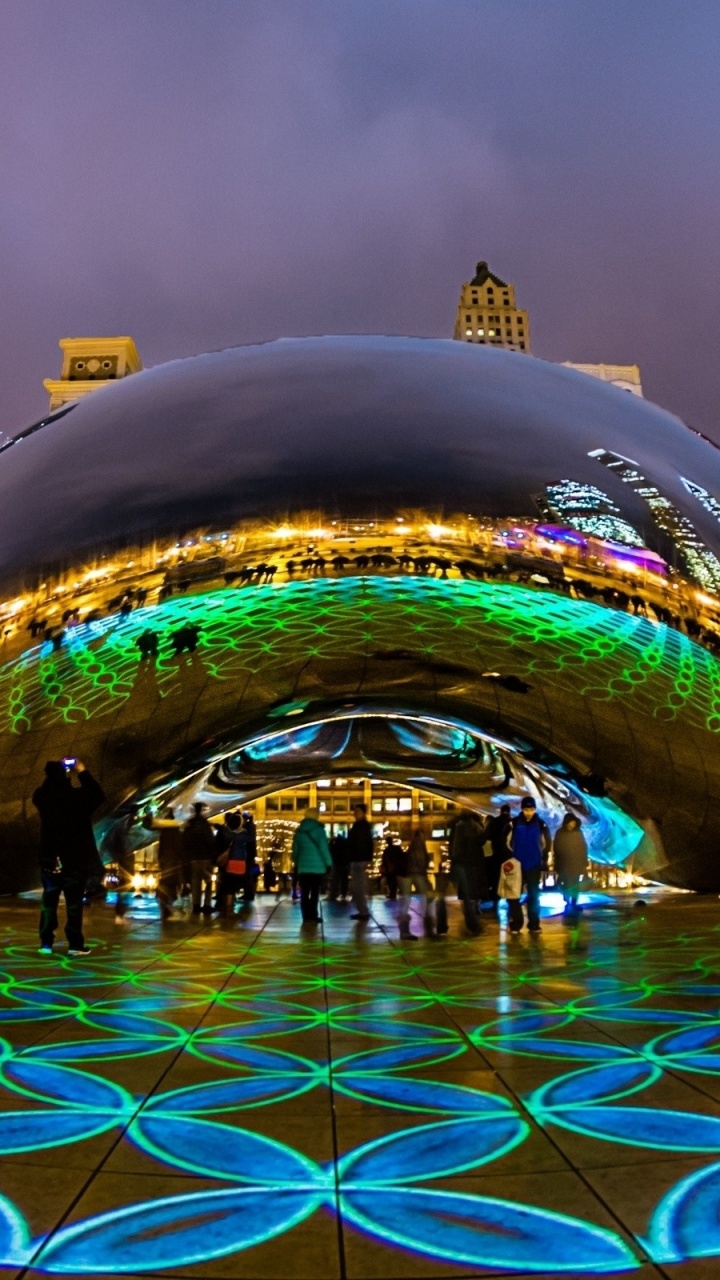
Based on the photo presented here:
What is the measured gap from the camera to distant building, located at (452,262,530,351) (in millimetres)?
121812

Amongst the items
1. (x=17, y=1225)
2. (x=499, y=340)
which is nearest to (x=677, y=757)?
(x=17, y=1225)

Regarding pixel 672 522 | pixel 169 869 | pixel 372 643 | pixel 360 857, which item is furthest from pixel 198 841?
pixel 672 522

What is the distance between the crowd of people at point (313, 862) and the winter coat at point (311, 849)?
0.01 metres

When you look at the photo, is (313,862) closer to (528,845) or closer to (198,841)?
(198,841)

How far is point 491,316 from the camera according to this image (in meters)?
124

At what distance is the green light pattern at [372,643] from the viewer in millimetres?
12016

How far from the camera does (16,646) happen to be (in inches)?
463

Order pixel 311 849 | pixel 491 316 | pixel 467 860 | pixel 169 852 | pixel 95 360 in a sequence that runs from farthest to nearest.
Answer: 1. pixel 491 316
2. pixel 95 360
3. pixel 169 852
4. pixel 311 849
5. pixel 467 860

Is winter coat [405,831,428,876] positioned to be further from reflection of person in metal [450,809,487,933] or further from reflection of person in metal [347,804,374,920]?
reflection of person in metal [347,804,374,920]

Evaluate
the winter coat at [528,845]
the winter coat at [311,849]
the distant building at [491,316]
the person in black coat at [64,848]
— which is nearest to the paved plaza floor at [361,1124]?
the person in black coat at [64,848]

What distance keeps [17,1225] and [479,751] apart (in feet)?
58.8

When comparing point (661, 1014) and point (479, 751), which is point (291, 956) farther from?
point (479, 751)

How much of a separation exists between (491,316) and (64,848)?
125 m

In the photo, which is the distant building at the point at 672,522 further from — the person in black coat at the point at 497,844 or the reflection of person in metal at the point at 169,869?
the reflection of person in metal at the point at 169,869
